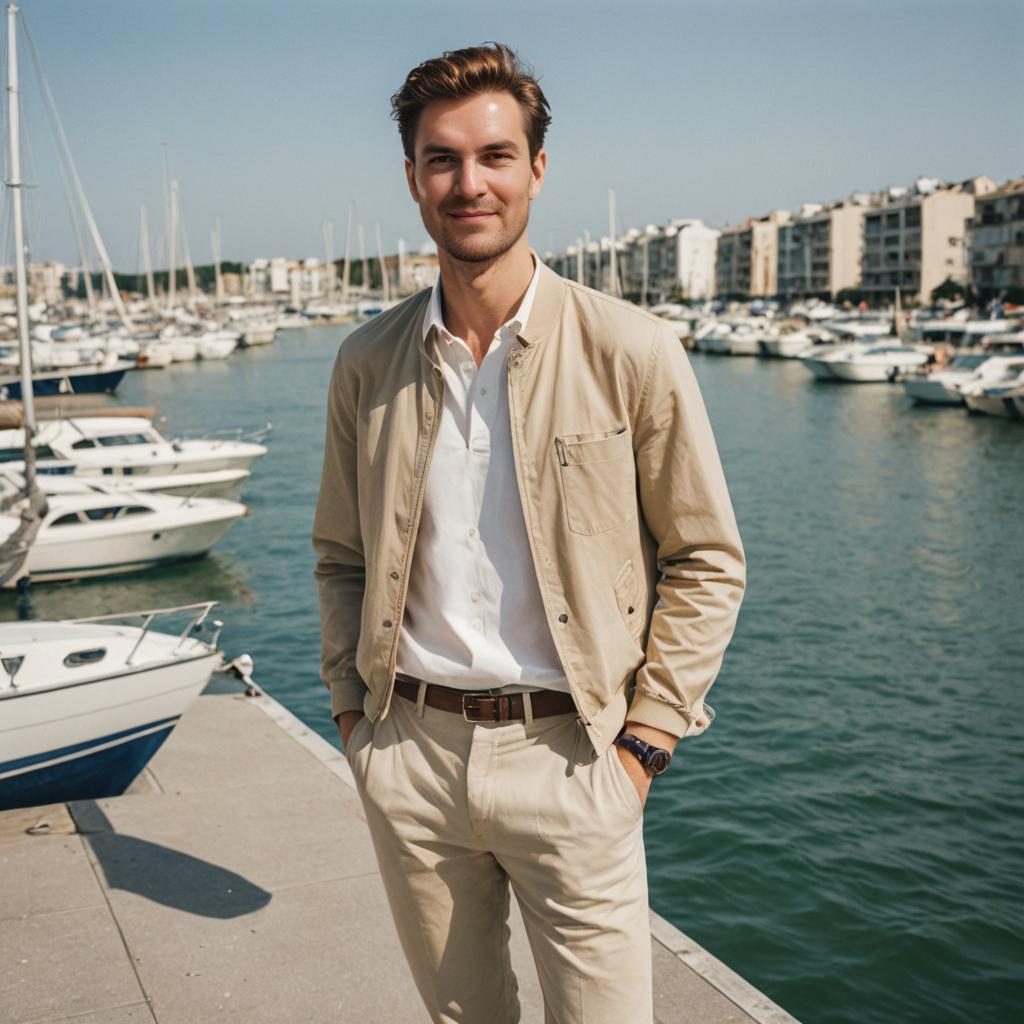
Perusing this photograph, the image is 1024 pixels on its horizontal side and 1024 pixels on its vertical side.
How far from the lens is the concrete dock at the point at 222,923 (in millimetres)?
3977

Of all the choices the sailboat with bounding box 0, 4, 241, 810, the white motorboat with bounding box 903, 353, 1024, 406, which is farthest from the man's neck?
the white motorboat with bounding box 903, 353, 1024, 406

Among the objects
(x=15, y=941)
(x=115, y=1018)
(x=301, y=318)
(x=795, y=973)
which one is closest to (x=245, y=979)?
(x=115, y=1018)

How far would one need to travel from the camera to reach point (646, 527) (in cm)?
246

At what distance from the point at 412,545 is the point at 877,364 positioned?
5306 cm

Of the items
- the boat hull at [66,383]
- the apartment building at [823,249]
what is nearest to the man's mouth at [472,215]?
the boat hull at [66,383]

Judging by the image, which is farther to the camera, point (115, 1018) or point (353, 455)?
point (115, 1018)

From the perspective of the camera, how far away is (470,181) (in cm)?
229

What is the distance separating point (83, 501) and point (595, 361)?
17155 mm

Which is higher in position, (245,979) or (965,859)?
(245,979)

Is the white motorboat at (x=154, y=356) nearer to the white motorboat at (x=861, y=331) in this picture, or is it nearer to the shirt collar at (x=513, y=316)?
the white motorboat at (x=861, y=331)

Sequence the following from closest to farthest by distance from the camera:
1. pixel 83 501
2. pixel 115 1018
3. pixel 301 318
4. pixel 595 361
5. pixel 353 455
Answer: pixel 595 361, pixel 353 455, pixel 115 1018, pixel 83 501, pixel 301 318

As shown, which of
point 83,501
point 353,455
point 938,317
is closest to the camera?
point 353,455

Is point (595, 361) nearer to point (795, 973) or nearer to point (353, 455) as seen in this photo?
point (353, 455)

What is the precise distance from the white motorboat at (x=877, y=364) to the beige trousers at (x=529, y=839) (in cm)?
5280
